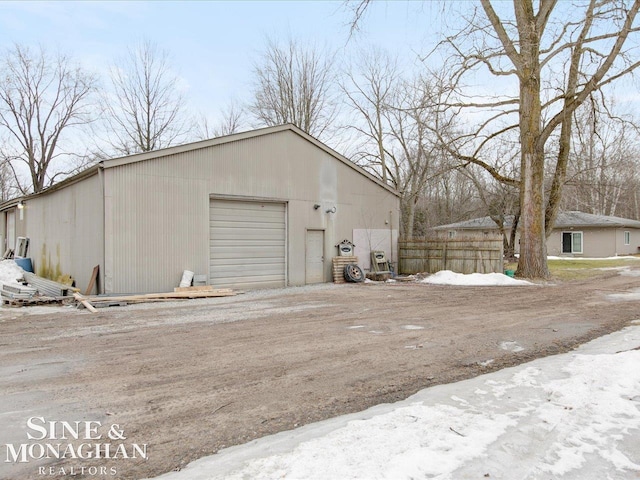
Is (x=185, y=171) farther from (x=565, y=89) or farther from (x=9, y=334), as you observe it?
(x=565, y=89)

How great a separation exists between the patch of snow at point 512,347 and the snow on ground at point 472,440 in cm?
130

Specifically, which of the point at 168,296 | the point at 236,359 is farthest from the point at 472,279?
the point at 236,359

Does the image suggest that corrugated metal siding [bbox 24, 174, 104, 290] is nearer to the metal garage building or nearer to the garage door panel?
the metal garage building

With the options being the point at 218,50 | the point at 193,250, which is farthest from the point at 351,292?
the point at 218,50

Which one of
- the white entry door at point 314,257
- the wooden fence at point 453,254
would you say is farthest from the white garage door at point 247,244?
the wooden fence at point 453,254

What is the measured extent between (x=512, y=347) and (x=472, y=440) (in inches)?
119

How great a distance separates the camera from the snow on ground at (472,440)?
2.42 meters

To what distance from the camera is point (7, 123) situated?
95.2 feet

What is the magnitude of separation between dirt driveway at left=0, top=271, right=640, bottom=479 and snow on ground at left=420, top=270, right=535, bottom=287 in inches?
141

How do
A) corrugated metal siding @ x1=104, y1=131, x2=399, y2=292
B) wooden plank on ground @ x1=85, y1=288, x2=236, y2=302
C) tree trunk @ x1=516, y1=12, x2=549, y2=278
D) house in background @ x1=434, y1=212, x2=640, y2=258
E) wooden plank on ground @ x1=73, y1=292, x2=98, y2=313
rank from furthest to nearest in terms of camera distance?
house in background @ x1=434, y1=212, x2=640, y2=258 < tree trunk @ x1=516, y1=12, x2=549, y2=278 < corrugated metal siding @ x1=104, y1=131, x2=399, y2=292 < wooden plank on ground @ x1=85, y1=288, x2=236, y2=302 < wooden plank on ground @ x1=73, y1=292, x2=98, y2=313

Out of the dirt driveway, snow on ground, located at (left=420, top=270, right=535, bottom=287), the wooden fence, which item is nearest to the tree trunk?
the wooden fence

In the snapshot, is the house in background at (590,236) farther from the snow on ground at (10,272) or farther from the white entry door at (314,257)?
the snow on ground at (10,272)

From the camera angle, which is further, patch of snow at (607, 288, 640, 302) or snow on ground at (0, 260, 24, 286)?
snow on ground at (0, 260, 24, 286)

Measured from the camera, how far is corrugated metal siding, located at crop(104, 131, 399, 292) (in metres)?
10.1
